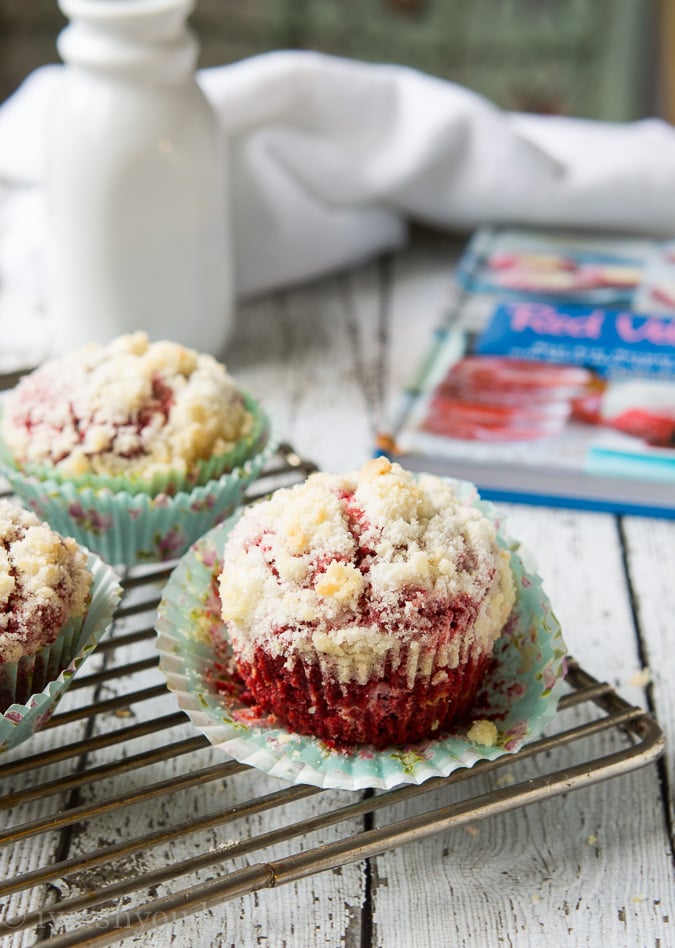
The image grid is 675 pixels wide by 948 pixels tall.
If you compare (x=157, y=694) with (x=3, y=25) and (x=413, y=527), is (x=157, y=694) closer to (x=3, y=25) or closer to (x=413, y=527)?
(x=413, y=527)

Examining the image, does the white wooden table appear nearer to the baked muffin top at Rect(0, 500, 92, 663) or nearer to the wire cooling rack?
the wire cooling rack

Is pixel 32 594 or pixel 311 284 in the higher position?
pixel 32 594

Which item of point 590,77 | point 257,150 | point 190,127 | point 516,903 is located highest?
point 190,127

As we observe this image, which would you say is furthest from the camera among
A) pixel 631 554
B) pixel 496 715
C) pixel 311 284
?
pixel 311 284

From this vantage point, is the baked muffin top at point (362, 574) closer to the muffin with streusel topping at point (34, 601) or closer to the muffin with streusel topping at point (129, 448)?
the muffin with streusel topping at point (34, 601)

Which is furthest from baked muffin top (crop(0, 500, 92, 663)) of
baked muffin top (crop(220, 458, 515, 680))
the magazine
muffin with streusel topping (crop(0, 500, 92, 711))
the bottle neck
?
the bottle neck

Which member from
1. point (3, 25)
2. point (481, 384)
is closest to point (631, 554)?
point (481, 384)

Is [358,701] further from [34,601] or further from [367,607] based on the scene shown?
[34,601]
